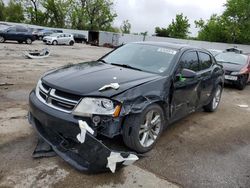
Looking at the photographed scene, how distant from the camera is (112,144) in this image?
11.3ft

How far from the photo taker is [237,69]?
9.44 m

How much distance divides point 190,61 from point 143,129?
183 cm

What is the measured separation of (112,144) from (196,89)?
83.6 inches

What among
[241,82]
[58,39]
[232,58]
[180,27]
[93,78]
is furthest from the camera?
[180,27]

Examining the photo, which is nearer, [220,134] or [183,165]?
[183,165]

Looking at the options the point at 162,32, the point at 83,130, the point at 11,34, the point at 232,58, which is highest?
the point at 232,58

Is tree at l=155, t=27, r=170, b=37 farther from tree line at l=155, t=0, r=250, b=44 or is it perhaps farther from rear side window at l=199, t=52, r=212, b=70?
rear side window at l=199, t=52, r=212, b=70

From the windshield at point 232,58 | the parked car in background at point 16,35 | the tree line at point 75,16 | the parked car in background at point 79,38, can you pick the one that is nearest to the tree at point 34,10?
the tree line at point 75,16

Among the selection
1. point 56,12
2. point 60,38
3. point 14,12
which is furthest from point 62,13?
point 60,38

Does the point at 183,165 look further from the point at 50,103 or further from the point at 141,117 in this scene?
the point at 50,103

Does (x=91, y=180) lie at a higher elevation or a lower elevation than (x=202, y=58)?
lower

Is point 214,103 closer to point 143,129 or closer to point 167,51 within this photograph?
point 167,51

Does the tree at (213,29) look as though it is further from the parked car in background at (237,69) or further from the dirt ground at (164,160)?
the dirt ground at (164,160)

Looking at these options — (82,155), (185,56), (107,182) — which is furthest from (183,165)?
(185,56)
